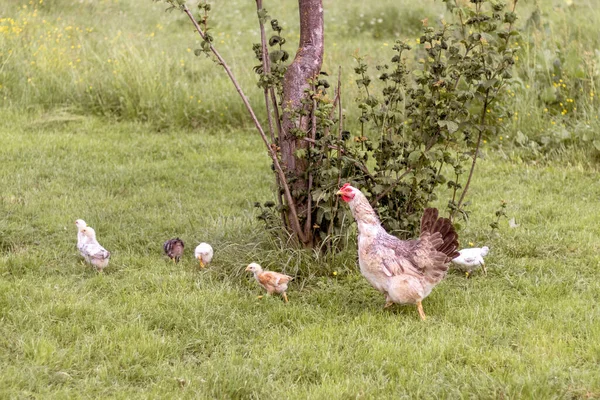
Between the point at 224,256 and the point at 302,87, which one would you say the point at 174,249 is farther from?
the point at 302,87

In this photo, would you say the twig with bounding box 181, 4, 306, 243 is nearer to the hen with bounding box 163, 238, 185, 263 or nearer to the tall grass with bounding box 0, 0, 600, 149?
the hen with bounding box 163, 238, 185, 263

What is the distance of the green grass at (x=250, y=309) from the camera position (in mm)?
4684

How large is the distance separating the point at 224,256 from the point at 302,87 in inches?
60.7

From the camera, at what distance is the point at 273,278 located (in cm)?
585

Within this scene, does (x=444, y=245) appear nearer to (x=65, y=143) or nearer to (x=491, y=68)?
(x=491, y=68)

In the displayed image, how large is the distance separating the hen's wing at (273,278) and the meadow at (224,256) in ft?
0.51

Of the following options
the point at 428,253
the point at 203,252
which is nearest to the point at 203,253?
the point at 203,252

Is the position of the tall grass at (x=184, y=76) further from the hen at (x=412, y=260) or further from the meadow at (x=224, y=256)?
the hen at (x=412, y=260)

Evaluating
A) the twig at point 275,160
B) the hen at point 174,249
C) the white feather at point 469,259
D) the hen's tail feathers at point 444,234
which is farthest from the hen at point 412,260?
the hen at point 174,249

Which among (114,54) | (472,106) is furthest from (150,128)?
(472,106)

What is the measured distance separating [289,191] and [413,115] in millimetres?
1183

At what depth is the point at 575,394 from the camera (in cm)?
452

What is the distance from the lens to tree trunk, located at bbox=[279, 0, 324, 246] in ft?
21.4

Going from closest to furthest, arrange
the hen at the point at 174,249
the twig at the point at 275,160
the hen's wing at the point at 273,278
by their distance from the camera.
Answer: the hen's wing at the point at 273,278, the twig at the point at 275,160, the hen at the point at 174,249
